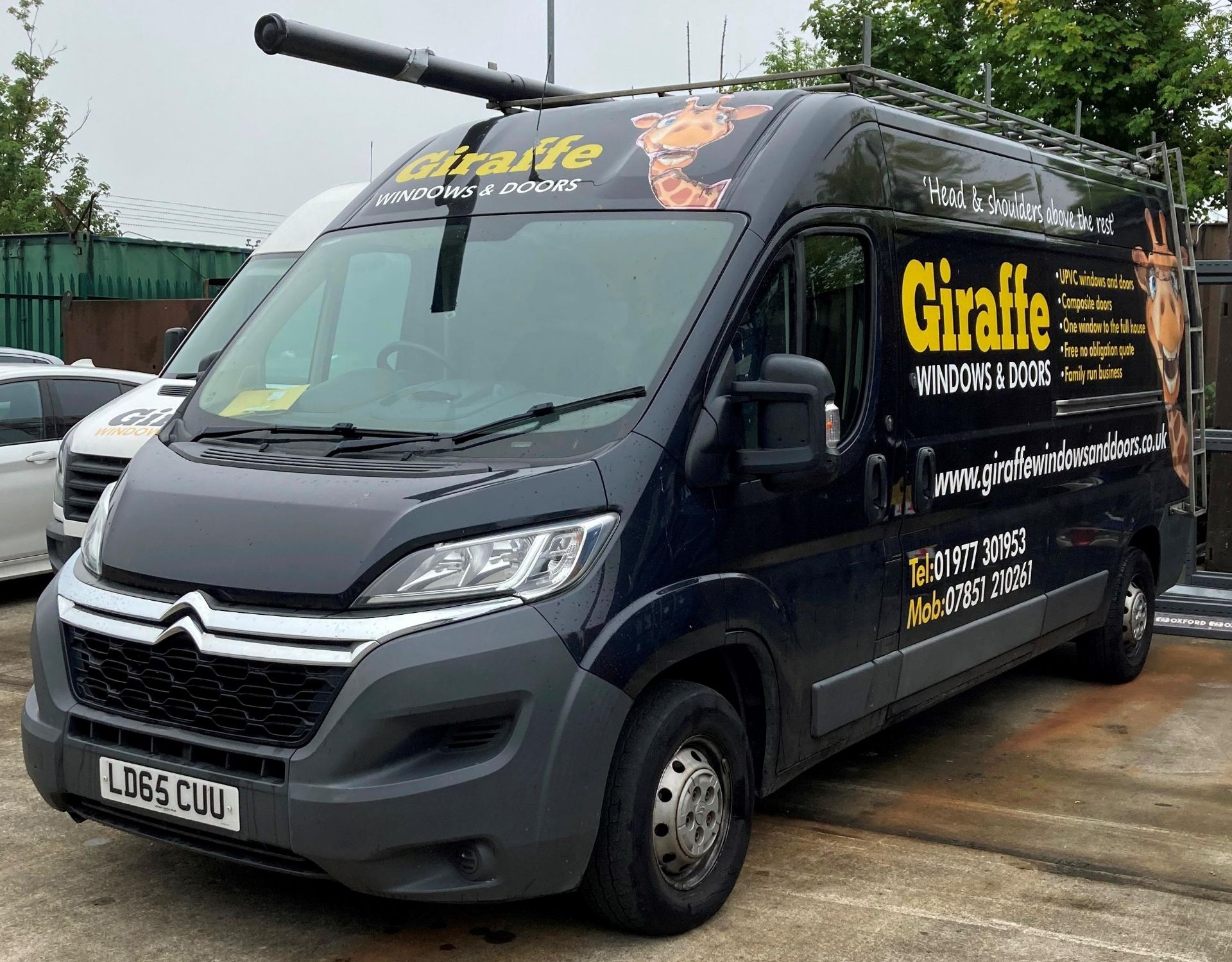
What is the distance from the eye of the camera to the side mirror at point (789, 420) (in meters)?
3.99

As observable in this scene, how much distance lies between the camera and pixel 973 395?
217 inches

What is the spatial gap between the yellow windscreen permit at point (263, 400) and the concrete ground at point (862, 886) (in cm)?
144

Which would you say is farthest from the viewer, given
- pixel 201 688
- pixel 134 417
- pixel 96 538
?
pixel 134 417

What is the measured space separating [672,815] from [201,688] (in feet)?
4.31

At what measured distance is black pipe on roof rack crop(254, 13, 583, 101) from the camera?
5.61 m

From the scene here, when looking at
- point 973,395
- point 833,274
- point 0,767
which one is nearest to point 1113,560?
point 973,395

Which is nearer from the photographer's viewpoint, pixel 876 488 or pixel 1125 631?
pixel 876 488

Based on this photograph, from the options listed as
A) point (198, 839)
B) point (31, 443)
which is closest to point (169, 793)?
point (198, 839)

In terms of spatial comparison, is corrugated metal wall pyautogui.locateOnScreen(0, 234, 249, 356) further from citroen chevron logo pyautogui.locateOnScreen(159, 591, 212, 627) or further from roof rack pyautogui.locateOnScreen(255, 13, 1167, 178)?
citroen chevron logo pyautogui.locateOnScreen(159, 591, 212, 627)

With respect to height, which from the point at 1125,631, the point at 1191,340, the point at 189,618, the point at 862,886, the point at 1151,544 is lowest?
the point at 862,886

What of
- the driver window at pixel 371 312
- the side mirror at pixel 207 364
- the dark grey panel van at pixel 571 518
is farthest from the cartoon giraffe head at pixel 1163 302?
the side mirror at pixel 207 364

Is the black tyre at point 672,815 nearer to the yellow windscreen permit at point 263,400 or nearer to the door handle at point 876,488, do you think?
the door handle at point 876,488

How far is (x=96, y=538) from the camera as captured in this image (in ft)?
13.6

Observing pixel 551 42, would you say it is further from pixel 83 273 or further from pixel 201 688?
pixel 83 273
